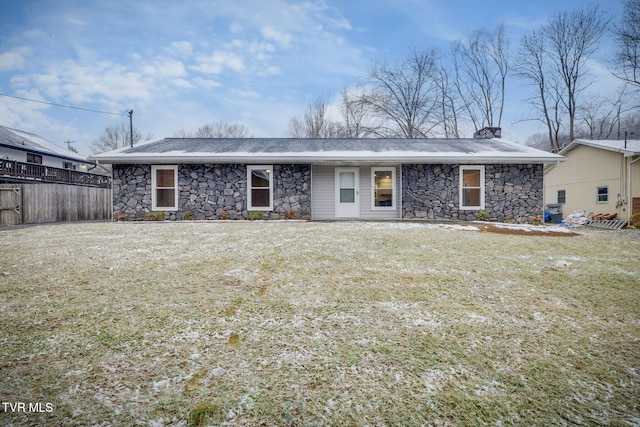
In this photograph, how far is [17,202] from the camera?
11.1 meters

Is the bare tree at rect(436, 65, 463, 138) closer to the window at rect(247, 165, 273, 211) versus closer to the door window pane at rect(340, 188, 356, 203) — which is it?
the door window pane at rect(340, 188, 356, 203)

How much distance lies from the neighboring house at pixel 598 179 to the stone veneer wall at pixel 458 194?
1.62 metres

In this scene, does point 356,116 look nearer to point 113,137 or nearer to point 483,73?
point 483,73

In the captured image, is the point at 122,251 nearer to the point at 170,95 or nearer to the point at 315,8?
the point at 315,8

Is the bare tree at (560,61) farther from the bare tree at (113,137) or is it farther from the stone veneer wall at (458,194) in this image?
the bare tree at (113,137)

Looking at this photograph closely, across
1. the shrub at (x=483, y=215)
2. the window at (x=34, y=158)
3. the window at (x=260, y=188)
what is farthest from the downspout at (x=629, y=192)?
the window at (x=34, y=158)

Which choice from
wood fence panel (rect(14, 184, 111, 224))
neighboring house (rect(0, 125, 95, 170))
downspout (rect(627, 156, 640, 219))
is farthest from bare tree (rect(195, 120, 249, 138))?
downspout (rect(627, 156, 640, 219))

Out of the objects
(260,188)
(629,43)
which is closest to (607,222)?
(629,43)

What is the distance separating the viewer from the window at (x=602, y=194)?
44.8 ft

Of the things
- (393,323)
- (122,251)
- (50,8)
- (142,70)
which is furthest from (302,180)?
(142,70)

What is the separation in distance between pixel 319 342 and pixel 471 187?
10554 millimetres

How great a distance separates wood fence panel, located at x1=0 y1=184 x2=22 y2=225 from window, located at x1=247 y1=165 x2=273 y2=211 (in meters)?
8.60

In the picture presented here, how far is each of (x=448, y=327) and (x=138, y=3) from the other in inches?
666

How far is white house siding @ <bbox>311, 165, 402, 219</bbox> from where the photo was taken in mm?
11281
